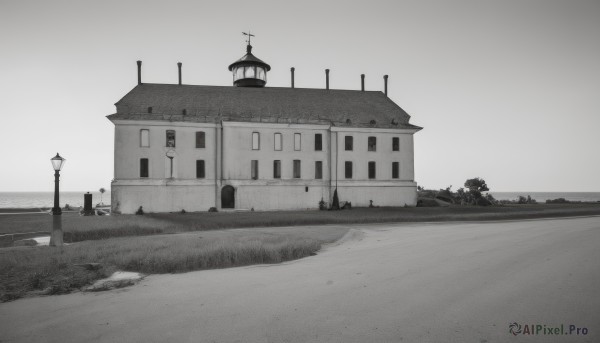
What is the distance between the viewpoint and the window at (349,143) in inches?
1619

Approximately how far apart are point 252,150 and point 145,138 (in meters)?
10.1

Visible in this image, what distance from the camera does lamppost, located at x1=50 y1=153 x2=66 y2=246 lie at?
48.7ft

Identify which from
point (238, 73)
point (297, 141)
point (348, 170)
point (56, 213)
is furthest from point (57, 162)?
point (238, 73)

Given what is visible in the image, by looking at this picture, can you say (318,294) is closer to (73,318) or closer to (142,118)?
(73,318)

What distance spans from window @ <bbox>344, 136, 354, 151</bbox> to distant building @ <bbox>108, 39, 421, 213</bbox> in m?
0.11

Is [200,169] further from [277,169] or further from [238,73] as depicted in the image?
[238,73]

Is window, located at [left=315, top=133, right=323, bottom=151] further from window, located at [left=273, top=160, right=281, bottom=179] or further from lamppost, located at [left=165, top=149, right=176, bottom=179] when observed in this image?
lamppost, located at [left=165, top=149, right=176, bottom=179]

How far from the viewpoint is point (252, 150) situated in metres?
38.9

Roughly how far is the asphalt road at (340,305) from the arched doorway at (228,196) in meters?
30.3

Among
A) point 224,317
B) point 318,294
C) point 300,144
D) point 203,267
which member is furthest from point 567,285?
point 300,144

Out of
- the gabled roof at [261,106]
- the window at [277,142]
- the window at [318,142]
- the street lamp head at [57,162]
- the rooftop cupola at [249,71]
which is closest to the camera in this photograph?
the street lamp head at [57,162]

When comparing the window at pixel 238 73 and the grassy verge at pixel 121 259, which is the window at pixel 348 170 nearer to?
the window at pixel 238 73

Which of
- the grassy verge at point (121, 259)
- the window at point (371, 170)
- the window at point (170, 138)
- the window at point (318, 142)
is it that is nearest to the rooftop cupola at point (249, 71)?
the window at point (318, 142)

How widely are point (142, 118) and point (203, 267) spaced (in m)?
30.0
